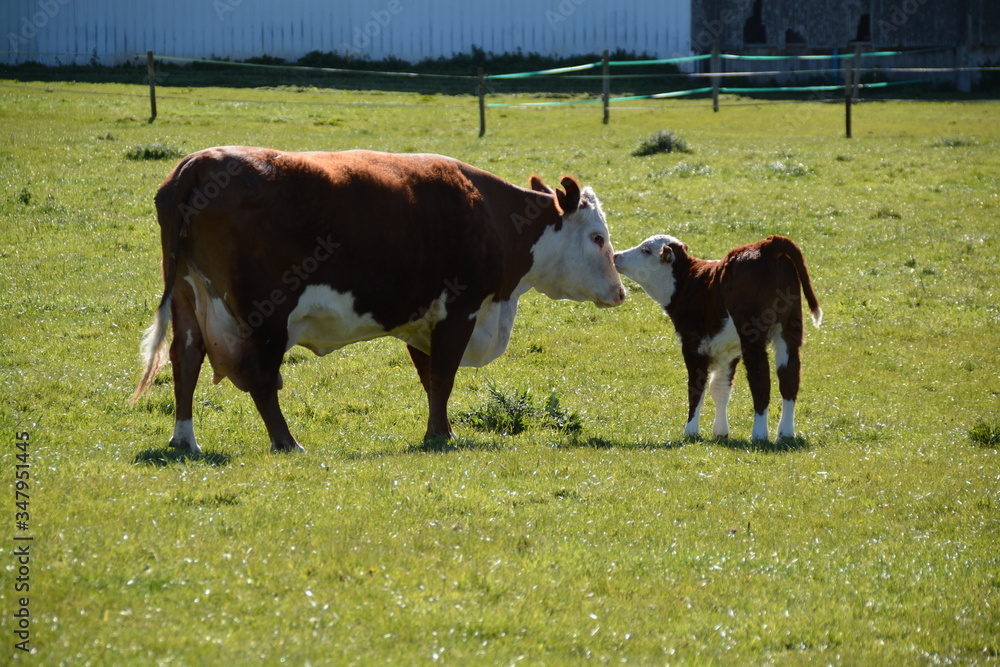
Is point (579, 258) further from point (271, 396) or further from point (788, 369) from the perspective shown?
point (271, 396)

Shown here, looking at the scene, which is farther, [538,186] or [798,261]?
[538,186]

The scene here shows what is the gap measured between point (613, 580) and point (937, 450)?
461cm

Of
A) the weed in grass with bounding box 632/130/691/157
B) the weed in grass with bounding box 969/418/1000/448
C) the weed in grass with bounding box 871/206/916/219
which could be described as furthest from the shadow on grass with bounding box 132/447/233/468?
the weed in grass with bounding box 632/130/691/157

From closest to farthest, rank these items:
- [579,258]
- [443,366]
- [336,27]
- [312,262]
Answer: [312,262] < [443,366] < [579,258] < [336,27]

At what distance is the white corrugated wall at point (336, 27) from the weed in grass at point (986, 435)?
32.8 m

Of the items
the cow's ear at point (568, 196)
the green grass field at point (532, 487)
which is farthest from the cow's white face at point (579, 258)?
the green grass field at point (532, 487)

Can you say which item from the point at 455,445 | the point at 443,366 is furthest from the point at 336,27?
the point at 455,445

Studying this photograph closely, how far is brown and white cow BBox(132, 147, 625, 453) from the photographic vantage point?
8.01 meters

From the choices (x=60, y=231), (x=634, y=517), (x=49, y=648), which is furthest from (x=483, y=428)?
(x=60, y=231)

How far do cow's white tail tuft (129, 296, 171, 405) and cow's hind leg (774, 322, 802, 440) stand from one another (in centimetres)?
485

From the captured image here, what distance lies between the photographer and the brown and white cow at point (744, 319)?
941 cm

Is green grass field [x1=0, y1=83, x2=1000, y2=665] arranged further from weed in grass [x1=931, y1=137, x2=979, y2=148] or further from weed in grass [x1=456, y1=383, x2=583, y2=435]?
weed in grass [x1=931, y1=137, x2=979, y2=148]

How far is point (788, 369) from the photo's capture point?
9445 mm

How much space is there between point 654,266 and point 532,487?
3.95 m
